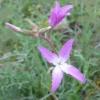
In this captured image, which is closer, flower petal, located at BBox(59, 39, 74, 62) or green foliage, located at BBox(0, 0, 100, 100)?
flower petal, located at BBox(59, 39, 74, 62)

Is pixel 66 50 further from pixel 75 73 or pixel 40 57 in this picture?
pixel 40 57

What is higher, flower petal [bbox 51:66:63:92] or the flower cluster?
the flower cluster

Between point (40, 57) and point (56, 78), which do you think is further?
point (40, 57)

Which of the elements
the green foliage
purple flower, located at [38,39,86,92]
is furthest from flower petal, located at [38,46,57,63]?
the green foliage

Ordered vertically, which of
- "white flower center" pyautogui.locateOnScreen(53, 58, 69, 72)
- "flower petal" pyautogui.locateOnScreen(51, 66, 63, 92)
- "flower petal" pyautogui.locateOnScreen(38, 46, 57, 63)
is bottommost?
"flower petal" pyautogui.locateOnScreen(51, 66, 63, 92)

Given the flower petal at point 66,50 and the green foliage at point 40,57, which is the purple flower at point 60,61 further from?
the green foliage at point 40,57

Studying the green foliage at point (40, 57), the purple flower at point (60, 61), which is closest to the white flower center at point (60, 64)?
the purple flower at point (60, 61)

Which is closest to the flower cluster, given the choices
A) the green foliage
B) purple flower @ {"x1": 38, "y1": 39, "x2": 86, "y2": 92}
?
purple flower @ {"x1": 38, "y1": 39, "x2": 86, "y2": 92}

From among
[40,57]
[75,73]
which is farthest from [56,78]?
[40,57]

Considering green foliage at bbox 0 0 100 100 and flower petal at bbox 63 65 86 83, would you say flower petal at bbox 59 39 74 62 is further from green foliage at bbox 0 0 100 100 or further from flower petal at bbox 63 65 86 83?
green foliage at bbox 0 0 100 100
